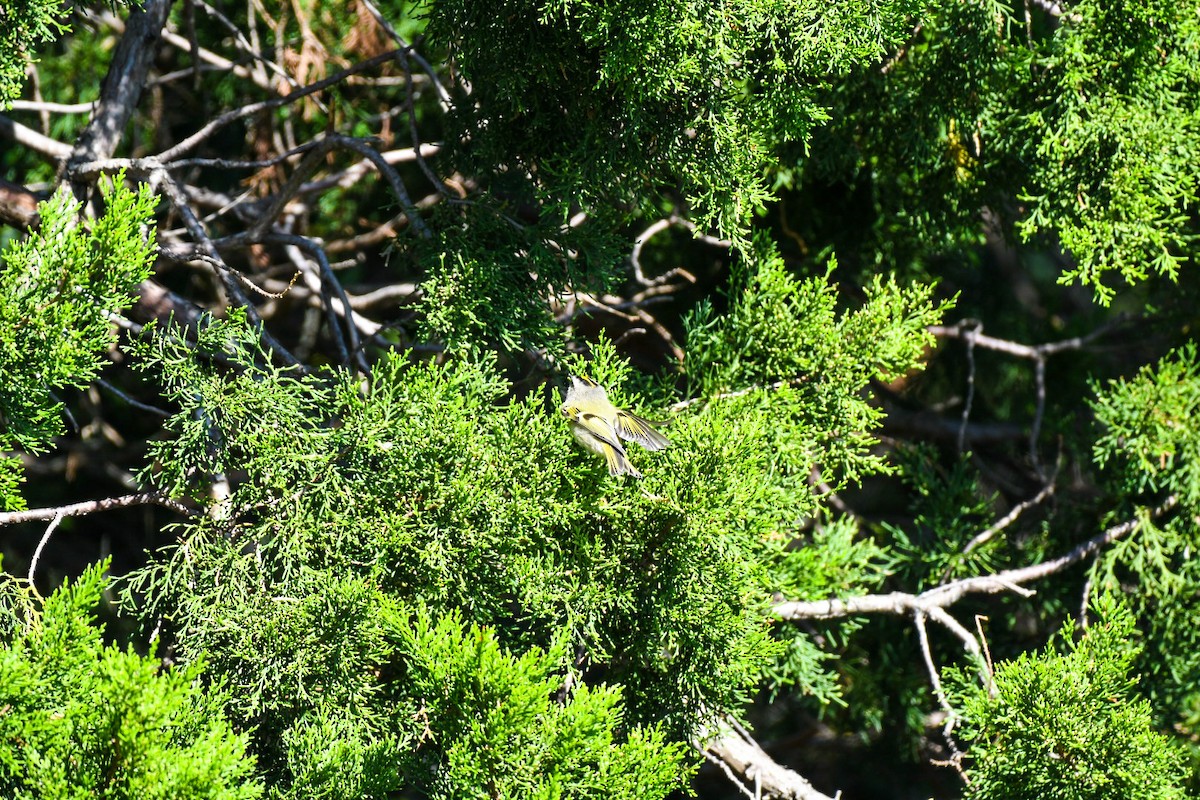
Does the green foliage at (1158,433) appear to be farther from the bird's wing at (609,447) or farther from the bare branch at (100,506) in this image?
the bare branch at (100,506)

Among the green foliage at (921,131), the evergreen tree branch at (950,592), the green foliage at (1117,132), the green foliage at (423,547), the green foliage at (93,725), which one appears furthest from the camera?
the evergreen tree branch at (950,592)

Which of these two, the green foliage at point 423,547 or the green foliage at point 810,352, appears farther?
the green foliage at point 810,352

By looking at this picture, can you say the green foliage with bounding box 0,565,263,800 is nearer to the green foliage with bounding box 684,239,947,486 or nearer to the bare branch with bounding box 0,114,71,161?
the green foliage with bounding box 684,239,947,486

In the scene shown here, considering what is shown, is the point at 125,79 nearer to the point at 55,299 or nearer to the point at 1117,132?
the point at 55,299

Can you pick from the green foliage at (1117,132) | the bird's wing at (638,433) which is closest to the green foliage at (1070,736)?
the green foliage at (1117,132)

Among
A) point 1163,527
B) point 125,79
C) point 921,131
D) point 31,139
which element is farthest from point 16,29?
point 1163,527

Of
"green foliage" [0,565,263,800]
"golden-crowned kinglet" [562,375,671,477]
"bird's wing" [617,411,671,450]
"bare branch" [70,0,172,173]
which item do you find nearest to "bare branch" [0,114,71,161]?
"bare branch" [70,0,172,173]
